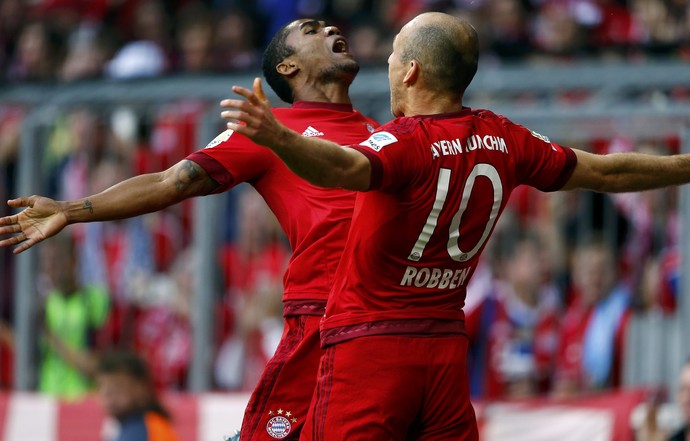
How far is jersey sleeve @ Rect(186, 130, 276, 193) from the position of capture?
5.25m

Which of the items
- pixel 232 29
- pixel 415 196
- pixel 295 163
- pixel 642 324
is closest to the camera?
pixel 295 163

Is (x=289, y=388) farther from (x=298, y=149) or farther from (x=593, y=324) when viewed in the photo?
(x=593, y=324)

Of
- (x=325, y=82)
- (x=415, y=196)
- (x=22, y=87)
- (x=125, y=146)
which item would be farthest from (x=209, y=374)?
(x=415, y=196)

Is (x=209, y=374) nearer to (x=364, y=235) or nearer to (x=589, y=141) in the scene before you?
(x=589, y=141)

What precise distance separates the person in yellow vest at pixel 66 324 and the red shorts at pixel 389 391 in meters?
5.66

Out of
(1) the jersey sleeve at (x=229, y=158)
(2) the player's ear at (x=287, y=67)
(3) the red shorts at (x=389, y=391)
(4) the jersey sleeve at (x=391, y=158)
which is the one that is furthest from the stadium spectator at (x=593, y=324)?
(4) the jersey sleeve at (x=391, y=158)

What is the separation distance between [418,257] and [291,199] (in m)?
0.73

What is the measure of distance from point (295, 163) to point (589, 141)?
187 inches

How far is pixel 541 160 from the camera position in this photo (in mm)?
5203

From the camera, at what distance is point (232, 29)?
12258mm

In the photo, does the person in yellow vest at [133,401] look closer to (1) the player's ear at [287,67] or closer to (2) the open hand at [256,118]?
(1) the player's ear at [287,67]

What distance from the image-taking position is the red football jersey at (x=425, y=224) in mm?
4840

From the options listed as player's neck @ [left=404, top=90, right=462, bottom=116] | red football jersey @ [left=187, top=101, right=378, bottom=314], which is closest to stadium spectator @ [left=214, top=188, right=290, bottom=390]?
red football jersey @ [left=187, top=101, right=378, bottom=314]

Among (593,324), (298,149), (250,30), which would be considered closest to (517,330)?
(593,324)
